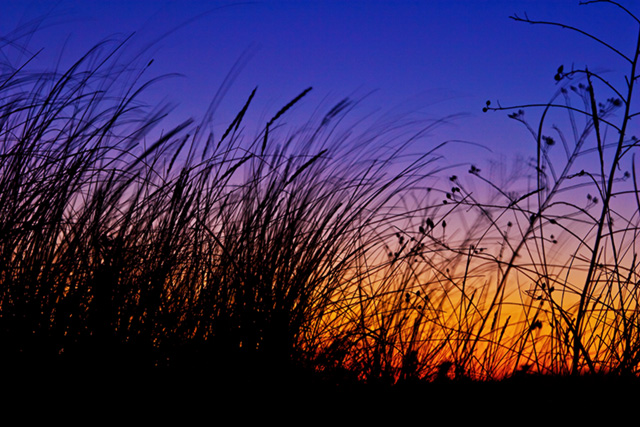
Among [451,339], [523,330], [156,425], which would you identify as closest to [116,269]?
[156,425]

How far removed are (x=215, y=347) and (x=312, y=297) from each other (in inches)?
19.3

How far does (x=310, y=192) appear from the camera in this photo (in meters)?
2.12

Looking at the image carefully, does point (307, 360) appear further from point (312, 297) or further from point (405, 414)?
point (405, 414)

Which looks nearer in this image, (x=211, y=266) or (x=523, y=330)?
(x=211, y=266)

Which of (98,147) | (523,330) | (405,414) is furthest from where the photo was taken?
(523,330)

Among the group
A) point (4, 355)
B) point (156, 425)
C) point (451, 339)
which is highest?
point (451, 339)

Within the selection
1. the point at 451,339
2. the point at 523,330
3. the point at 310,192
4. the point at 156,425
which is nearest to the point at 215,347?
the point at 156,425

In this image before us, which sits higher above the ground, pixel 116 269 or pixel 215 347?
pixel 116 269

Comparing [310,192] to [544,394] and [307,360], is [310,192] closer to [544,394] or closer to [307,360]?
[307,360]

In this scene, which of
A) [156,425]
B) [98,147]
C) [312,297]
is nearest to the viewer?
[156,425]

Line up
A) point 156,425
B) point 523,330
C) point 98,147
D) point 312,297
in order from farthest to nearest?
point 523,330, point 312,297, point 98,147, point 156,425

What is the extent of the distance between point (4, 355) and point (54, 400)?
18cm

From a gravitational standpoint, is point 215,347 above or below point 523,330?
below

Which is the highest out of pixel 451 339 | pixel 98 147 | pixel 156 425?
pixel 98 147
